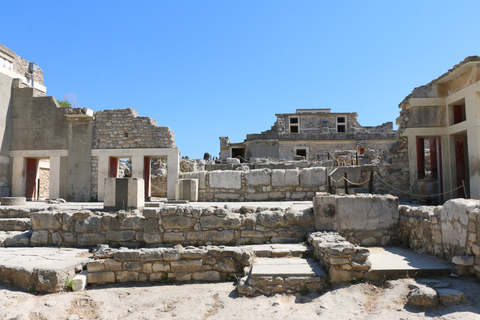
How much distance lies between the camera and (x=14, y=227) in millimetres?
7996

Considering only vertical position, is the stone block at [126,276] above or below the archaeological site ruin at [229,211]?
below

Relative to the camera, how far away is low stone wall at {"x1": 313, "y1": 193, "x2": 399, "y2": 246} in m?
7.08

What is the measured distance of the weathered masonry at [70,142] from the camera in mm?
14805

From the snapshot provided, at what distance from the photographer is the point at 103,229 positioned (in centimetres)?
717

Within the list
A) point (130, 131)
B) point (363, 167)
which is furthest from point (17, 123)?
point (363, 167)

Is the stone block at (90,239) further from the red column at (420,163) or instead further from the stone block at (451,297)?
the red column at (420,163)

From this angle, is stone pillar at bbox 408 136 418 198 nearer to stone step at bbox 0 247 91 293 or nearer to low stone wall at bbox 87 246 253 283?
low stone wall at bbox 87 246 253 283

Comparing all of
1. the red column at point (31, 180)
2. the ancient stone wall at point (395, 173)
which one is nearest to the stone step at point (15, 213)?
the red column at point (31, 180)

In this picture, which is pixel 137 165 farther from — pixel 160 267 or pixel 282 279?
pixel 282 279

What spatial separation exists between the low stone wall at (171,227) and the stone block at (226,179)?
13.4ft

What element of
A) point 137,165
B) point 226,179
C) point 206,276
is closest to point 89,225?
point 206,276

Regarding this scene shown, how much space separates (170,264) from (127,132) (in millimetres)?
10164

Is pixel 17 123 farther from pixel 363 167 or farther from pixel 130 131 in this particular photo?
pixel 363 167

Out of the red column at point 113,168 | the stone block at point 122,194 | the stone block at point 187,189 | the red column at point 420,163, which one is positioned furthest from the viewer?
the red column at point 113,168
